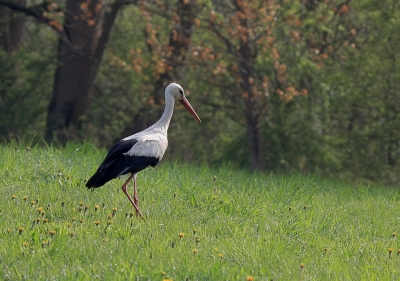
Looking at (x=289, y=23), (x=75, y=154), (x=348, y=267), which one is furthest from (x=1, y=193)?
(x=289, y=23)

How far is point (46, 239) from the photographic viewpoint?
6.58 m

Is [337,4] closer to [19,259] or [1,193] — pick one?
[1,193]

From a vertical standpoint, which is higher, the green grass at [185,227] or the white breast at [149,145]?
the white breast at [149,145]

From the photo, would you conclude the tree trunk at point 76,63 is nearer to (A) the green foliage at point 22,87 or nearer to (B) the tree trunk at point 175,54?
(B) the tree trunk at point 175,54

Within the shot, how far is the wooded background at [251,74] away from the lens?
17.4 meters

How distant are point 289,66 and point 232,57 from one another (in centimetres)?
139

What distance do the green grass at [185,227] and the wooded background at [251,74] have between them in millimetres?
6642

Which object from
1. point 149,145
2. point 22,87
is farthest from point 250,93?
point 149,145

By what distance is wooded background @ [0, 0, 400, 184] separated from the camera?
17391mm

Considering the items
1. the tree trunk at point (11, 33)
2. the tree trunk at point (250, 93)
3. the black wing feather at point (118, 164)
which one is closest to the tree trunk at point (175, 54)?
the tree trunk at point (250, 93)

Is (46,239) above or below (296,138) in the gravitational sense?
above

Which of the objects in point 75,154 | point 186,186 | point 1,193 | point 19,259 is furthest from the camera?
point 75,154

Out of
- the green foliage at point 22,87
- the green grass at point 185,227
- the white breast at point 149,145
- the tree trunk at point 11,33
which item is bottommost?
the green foliage at point 22,87

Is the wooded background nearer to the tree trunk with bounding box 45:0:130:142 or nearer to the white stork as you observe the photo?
the tree trunk with bounding box 45:0:130:142
